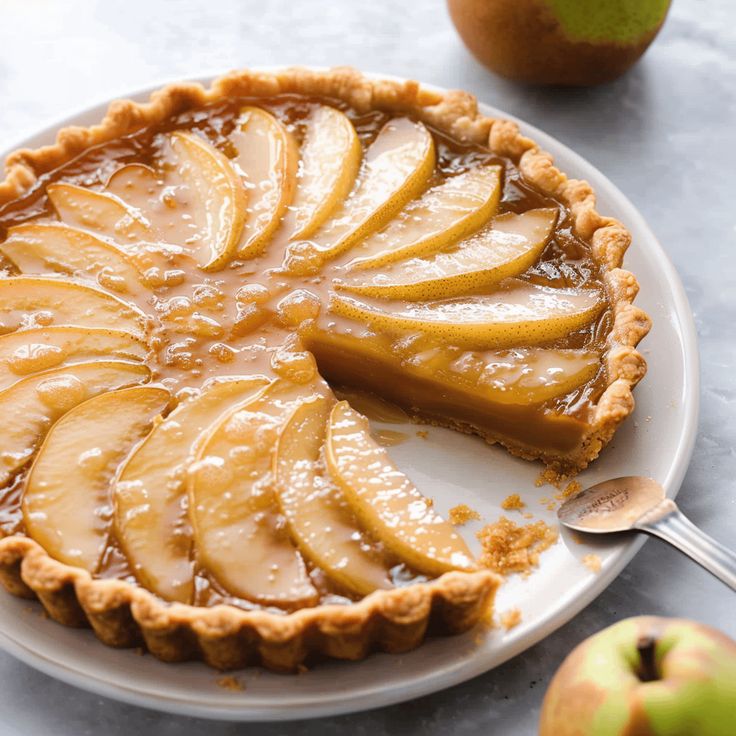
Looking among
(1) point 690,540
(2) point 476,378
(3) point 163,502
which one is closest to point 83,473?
(3) point 163,502

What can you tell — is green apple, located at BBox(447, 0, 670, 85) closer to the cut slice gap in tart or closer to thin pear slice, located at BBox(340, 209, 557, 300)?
thin pear slice, located at BBox(340, 209, 557, 300)

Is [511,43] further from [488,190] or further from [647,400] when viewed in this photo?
[647,400]

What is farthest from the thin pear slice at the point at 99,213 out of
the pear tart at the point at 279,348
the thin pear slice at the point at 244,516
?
the thin pear slice at the point at 244,516

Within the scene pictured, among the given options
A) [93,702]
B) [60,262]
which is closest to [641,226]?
[60,262]

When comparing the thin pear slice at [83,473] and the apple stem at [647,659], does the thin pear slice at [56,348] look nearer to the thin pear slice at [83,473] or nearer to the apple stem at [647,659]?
the thin pear slice at [83,473]

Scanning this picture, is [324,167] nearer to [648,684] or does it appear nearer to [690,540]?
[690,540]

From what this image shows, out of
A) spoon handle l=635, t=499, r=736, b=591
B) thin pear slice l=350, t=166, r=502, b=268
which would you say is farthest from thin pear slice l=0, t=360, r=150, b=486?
spoon handle l=635, t=499, r=736, b=591
